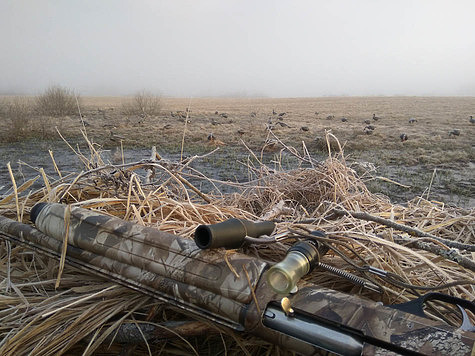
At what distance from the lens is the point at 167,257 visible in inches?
54.4

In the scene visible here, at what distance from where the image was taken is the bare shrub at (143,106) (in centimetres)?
2742

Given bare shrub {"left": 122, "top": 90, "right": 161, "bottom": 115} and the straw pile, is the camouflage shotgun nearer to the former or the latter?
the straw pile

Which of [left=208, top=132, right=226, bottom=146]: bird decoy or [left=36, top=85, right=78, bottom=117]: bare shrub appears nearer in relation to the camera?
[left=208, top=132, right=226, bottom=146]: bird decoy

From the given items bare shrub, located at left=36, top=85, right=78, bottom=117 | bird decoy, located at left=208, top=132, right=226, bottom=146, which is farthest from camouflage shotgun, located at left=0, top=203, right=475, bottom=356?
bare shrub, located at left=36, top=85, right=78, bottom=117

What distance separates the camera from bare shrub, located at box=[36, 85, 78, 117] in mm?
23531

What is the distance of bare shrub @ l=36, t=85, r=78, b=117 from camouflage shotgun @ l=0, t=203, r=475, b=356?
2512cm

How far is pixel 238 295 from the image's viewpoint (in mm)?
1224

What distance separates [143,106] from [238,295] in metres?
28.1

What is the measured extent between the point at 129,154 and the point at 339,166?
9.52 meters

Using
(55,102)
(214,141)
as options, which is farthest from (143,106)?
(214,141)

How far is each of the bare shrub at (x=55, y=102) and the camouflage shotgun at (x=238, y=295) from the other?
2512cm

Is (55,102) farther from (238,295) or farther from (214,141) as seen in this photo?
(238,295)

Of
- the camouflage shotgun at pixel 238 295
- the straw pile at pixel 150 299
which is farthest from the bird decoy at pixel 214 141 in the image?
the camouflage shotgun at pixel 238 295

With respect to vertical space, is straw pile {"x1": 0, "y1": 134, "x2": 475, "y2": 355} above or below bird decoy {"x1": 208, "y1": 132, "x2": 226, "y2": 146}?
above
